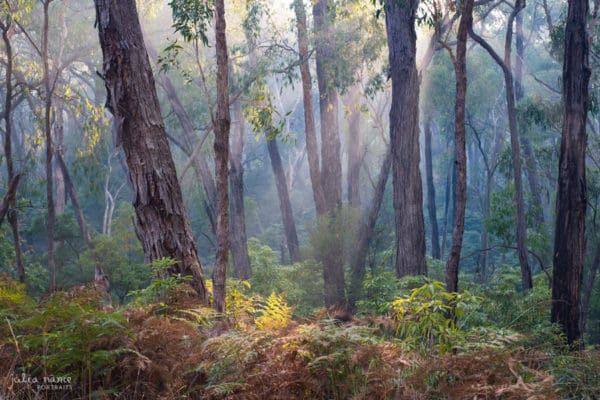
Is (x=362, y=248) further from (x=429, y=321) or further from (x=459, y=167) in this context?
(x=429, y=321)

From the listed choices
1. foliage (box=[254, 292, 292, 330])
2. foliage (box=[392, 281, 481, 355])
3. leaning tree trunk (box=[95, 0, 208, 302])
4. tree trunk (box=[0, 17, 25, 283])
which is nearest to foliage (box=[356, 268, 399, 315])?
foliage (box=[254, 292, 292, 330])

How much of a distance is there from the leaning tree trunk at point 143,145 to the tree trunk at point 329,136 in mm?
8660

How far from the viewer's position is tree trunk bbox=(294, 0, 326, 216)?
635 inches

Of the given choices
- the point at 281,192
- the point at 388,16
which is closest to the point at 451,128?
the point at 281,192

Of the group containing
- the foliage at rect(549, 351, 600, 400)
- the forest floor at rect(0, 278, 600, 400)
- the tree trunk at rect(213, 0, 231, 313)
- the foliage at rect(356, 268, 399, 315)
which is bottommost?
the foliage at rect(356, 268, 399, 315)

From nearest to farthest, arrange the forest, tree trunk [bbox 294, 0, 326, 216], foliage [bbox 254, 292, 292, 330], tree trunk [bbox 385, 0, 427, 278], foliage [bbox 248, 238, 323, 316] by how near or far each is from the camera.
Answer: the forest
foliage [bbox 254, 292, 292, 330]
tree trunk [bbox 385, 0, 427, 278]
foliage [bbox 248, 238, 323, 316]
tree trunk [bbox 294, 0, 326, 216]

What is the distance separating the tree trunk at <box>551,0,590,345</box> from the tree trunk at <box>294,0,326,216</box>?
746 cm

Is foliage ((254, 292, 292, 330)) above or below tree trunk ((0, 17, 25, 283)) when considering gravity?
below

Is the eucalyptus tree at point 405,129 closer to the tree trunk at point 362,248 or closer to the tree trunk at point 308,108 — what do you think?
the tree trunk at point 362,248

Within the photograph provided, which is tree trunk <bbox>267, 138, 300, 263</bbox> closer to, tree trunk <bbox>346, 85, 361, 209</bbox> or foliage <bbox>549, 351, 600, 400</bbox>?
tree trunk <bbox>346, 85, 361, 209</bbox>

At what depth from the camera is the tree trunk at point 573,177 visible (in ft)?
29.8

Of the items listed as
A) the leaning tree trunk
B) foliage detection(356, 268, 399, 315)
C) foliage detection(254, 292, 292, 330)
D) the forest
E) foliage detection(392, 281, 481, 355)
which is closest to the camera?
the forest

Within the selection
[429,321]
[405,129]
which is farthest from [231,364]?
[405,129]

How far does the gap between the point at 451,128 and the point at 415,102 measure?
20.1 metres
